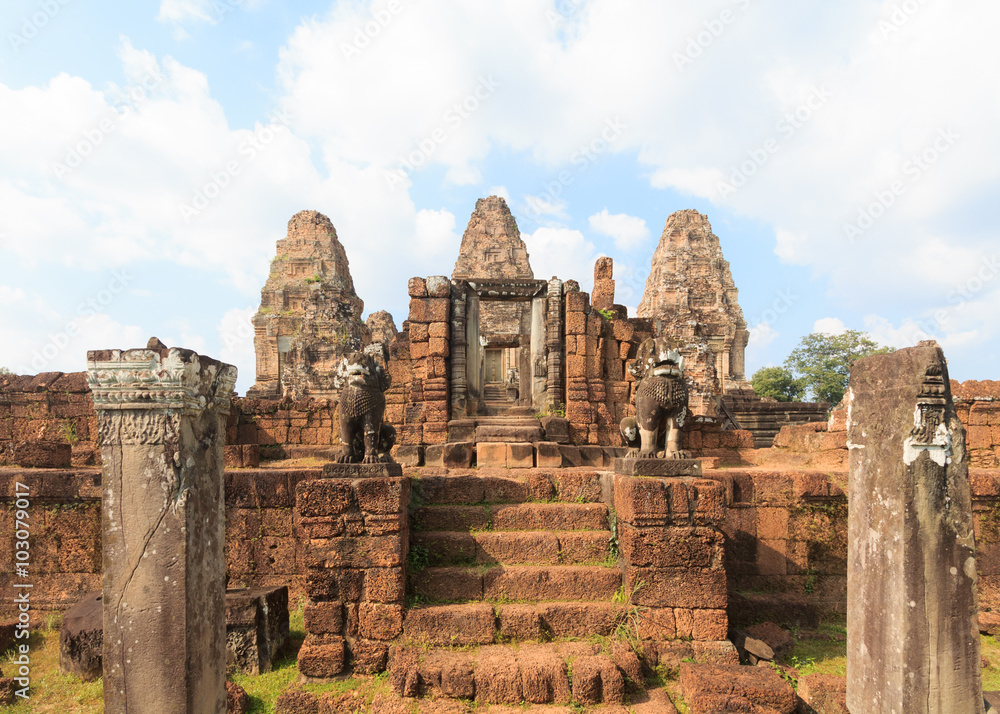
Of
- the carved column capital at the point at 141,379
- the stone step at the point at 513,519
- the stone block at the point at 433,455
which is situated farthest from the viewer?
the stone block at the point at 433,455

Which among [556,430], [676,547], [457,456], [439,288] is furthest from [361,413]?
[439,288]

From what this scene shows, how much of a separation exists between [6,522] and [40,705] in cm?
255

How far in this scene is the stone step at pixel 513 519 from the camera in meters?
5.18

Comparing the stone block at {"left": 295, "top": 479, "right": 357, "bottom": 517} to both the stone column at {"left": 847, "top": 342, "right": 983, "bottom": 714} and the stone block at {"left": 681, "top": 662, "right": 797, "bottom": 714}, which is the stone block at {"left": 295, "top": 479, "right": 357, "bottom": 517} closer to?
the stone block at {"left": 681, "top": 662, "right": 797, "bottom": 714}

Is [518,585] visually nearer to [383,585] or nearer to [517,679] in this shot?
[517,679]

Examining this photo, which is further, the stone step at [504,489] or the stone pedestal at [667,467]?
the stone step at [504,489]

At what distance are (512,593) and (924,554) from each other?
3.13 metres

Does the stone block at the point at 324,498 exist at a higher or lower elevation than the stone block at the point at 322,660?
higher

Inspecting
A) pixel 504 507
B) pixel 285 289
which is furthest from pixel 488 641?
pixel 285 289

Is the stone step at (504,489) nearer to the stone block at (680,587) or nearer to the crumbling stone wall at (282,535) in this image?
the stone block at (680,587)

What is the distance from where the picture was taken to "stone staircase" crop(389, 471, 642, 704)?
12.4 ft

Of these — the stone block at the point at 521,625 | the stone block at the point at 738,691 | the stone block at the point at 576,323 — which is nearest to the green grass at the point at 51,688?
the stone block at the point at 521,625

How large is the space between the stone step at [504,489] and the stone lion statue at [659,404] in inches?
29.6

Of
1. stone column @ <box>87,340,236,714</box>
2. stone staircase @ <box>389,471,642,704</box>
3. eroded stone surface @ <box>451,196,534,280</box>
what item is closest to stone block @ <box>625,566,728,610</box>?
stone staircase @ <box>389,471,642,704</box>
